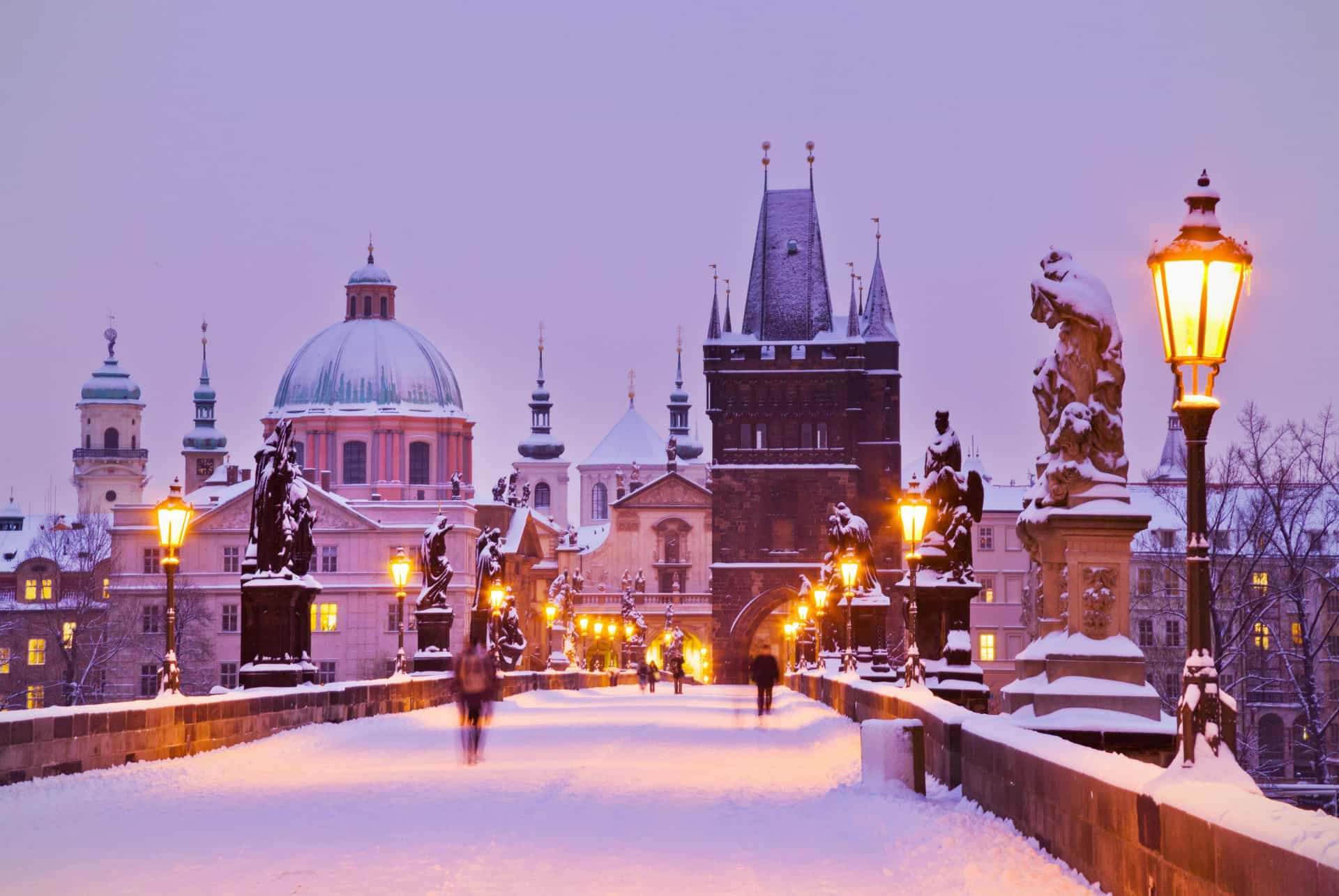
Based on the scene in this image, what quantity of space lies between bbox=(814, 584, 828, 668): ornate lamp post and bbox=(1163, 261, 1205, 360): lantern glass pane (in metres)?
47.1

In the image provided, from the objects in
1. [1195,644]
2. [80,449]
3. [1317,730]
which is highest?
[80,449]

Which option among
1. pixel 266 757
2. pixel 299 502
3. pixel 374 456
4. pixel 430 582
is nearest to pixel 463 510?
pixel 374 456

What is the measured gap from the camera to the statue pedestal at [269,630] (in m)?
30.5

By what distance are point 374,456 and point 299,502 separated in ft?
321

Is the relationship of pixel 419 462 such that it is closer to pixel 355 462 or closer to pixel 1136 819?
pixel 355 462

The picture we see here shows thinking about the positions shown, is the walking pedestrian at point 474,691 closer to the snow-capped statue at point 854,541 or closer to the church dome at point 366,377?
the snow-capped statue at point 854,541

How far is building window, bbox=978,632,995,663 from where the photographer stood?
11844 cm

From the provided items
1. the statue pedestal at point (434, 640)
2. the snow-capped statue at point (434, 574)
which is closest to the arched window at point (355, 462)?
the statue pedestal at point (434, 640)

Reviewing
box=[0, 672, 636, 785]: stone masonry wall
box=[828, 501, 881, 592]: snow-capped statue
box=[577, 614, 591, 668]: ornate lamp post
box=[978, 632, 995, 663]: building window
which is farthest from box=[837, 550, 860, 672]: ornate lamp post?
box=[577, 614, 591, 668]: ornate lamp post

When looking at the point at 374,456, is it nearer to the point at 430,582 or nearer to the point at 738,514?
the point at 738,514

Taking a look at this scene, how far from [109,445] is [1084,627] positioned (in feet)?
577

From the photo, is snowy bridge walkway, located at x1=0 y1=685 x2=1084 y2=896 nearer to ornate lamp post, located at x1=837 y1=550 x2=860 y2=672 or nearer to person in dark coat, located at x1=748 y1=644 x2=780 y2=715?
person in dark coat, located at x1=748 y1=644 x2=780 y2=715

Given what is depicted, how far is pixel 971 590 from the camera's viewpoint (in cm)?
2992

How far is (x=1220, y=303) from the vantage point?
9820mm
